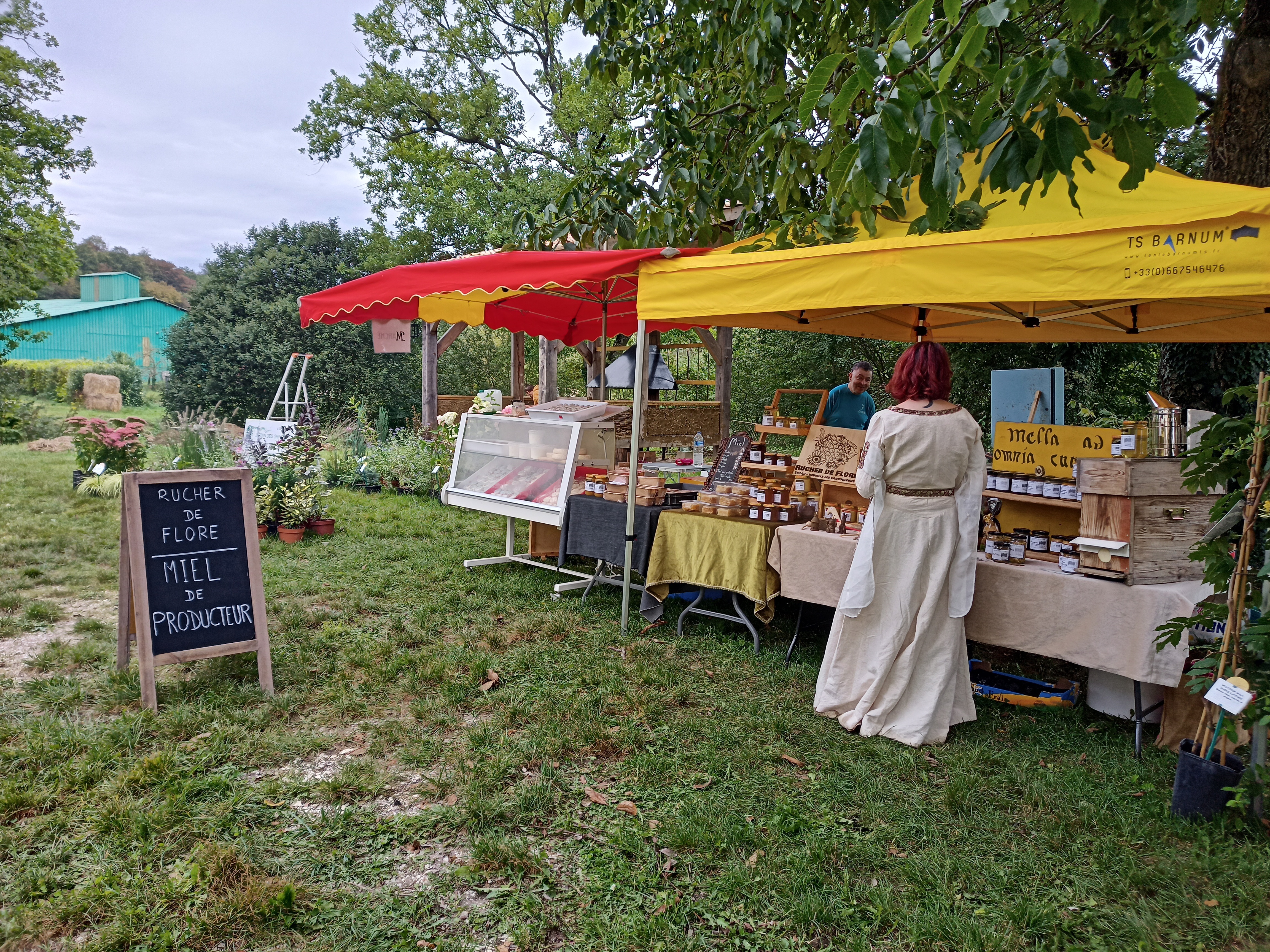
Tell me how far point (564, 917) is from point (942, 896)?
1.21 metres

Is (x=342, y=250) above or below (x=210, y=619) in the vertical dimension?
above

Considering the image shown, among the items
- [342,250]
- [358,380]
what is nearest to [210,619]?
[358,380]

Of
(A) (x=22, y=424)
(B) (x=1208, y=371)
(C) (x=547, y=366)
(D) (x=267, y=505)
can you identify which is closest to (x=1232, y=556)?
(B) (x=1208, y=371)

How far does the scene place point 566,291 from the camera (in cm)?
711

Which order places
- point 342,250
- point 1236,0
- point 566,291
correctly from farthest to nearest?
point 342,250, point 566,291, point 1236,0

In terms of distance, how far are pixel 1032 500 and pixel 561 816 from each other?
8.81 feet

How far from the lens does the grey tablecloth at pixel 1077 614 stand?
342cm

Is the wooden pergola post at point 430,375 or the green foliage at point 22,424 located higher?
the wooden pergola post at point 430,375

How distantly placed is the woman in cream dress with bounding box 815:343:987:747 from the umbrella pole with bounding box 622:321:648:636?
4.79ft

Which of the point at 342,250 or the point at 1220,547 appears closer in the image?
the point at 1220,547

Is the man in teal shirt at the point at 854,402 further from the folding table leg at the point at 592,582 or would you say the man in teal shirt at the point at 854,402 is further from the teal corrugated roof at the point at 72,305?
the teal corrugated roof at the point at 72,305

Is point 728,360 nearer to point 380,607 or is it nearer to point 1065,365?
point 1065,365

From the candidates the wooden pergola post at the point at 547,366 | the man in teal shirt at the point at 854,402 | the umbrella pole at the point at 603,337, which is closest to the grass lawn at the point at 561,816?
the man in teal shirt at the point at 854,402

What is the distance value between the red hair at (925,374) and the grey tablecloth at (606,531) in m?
1.96
